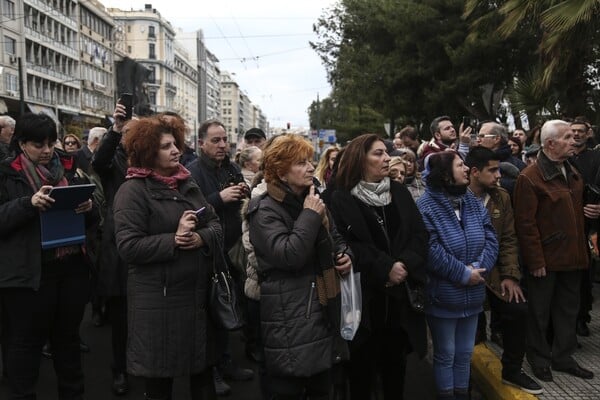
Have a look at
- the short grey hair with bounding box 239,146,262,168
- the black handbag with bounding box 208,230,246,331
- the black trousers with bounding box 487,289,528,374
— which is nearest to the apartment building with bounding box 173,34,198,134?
the short grey hair with bounding box 239,146,262,168

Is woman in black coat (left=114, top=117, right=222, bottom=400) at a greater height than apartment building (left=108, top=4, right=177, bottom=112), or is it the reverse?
apartment building (left=108, top=4, right=177, bottom=112)

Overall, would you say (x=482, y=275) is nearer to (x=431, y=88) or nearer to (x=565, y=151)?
(x=565, y=151)

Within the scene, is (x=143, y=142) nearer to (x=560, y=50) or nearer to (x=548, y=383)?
(x=548, y=383)

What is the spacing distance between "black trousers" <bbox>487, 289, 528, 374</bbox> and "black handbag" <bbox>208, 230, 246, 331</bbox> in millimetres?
2115

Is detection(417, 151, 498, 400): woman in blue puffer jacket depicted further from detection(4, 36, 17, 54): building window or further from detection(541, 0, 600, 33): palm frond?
detection(4, 36, 17, 54): building window

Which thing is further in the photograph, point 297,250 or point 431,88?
point 431,88

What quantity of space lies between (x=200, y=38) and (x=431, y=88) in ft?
405

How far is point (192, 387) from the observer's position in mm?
3332

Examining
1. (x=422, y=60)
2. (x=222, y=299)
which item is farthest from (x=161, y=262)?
(x=422, y=60)

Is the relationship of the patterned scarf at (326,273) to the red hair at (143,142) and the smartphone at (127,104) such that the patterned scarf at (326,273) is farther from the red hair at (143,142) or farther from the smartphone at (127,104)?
the smartphone at (127,104)

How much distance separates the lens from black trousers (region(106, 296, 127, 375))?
172 inches

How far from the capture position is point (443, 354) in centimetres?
374

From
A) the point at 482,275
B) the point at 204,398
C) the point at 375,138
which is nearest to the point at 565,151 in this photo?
the point at 482,275

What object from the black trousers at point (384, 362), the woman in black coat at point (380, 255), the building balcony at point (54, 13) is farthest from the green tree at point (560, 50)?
the building balcony at point (54, 13)
